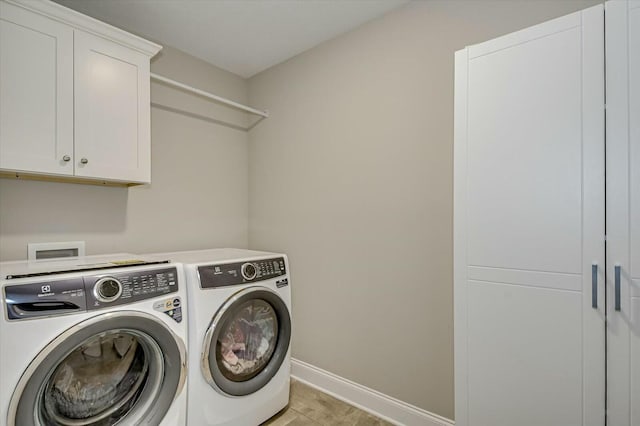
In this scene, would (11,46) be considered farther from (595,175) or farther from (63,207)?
(595,175)

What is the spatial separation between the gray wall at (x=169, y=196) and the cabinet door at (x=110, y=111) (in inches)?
14.8

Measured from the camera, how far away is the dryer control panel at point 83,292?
1.09 metres

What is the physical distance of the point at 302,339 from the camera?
8.18 feet

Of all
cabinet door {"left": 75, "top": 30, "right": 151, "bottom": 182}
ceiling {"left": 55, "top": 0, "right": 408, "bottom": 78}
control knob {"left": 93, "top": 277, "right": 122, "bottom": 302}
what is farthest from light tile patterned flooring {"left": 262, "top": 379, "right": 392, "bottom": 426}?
ceiling {"left": 55, "top": 0, "right": 408, "bottom": 78}

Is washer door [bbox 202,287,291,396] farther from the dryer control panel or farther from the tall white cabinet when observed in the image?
the tall white cabinet

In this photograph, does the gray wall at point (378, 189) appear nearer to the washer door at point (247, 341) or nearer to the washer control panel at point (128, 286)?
the washer door at point (247, 341)

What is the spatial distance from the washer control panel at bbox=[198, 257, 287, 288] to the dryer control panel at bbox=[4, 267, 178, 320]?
0.17 m

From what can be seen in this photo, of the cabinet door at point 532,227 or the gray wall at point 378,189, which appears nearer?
the cabinet door at point 532,227

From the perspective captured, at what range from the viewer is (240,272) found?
5.72 feet

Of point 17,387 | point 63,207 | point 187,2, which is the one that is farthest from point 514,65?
point 63,207

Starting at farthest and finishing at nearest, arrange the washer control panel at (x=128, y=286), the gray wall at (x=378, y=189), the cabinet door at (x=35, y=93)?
the gray wall at (x=378, y=189), the cabinet door at (x=35, y=93), the washer control panel at (x=128, y=286)

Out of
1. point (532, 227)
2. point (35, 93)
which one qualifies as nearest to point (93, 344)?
point (35, 93)

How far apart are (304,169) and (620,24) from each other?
1.82m

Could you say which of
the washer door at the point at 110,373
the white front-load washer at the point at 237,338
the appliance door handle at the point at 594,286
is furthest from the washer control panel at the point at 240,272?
the appliance door handle at the point at 594,286
